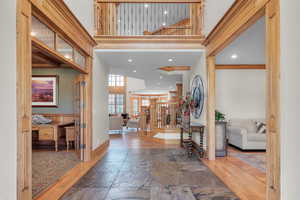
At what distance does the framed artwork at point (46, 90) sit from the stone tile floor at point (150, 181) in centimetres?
297

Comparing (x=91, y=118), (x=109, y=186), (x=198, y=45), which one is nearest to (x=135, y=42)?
(x=198, y=45)

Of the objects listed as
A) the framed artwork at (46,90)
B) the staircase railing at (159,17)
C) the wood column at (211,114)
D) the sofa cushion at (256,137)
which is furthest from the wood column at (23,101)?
the sofa cushion at (256,137)

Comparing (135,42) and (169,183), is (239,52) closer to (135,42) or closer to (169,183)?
(135,42)

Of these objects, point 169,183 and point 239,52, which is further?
point 239,52

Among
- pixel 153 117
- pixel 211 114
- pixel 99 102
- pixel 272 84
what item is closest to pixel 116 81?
pixel 153 117

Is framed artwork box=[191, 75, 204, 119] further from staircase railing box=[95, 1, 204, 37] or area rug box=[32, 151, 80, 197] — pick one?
area rug box=[32, 151, 80, 197]

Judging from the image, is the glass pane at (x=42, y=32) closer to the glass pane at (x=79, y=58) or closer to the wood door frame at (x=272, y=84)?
the glass pane at (x=79, y=58)

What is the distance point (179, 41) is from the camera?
14.3 ft

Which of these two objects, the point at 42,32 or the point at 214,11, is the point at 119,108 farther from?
the point at 42,32

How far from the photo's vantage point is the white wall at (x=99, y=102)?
444 centimetres

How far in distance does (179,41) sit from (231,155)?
3.12 metres

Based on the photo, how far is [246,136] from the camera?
189 inches
